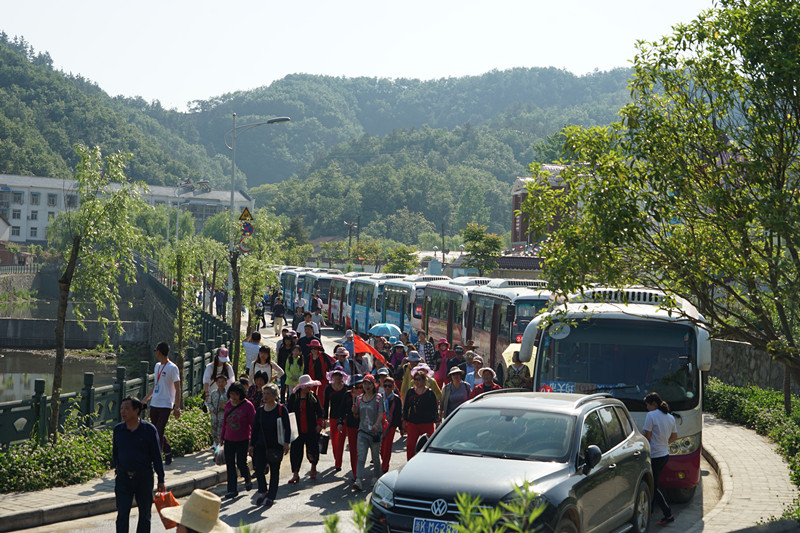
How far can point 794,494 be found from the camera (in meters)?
12.9

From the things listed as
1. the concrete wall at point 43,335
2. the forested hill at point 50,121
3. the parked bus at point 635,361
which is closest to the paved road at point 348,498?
the parked bus at point 635,361

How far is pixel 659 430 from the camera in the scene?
38.3 feet

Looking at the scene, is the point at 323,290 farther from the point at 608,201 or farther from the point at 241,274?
the point at 608,201

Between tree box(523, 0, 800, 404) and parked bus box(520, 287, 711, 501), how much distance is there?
113cm

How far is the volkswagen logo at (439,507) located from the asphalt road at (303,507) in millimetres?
2261

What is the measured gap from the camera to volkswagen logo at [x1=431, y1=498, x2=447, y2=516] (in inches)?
304

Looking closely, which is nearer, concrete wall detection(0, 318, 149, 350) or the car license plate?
the car license plate

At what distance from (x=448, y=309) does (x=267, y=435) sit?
18.6 metres

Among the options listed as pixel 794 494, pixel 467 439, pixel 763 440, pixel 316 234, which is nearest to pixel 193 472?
pixel 467 439

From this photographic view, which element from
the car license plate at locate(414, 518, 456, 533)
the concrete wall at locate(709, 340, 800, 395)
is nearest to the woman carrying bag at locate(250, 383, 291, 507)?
the car license plate at locate(414, 518, 456, 533)

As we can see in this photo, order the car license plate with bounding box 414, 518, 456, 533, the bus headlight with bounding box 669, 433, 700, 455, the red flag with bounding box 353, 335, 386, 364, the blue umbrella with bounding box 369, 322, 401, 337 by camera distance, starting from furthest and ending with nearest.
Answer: the blue umbrella with bounding box 369, 322, 401, 337, the red flag with bounding box 353, 335, 386, 364, the bus headlight with bounding box 669, 433, 700, 455, the car license plate with bounding box 414, 518, 456, 533

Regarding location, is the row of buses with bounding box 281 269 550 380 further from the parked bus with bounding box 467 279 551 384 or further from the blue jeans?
the blue jeans

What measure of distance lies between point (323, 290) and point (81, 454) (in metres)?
40.4

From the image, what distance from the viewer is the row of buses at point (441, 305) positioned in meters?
23.5
